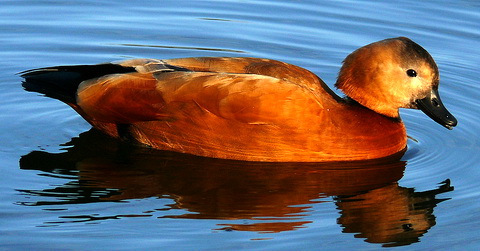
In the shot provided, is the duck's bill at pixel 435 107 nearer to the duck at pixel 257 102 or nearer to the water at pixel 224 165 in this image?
the duck at pixel 257 102

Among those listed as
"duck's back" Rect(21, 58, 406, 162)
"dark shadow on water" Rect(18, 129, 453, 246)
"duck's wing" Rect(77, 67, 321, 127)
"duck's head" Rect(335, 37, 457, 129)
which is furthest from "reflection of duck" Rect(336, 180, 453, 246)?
"duck's wing" Rect(77, 67, 321, 127)

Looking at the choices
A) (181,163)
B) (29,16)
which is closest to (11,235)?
(181,163)

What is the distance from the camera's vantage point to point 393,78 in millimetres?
8891

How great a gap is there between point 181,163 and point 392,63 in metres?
2.14

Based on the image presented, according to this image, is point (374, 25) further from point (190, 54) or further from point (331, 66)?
point (190, 54)

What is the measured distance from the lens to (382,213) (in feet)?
25.6

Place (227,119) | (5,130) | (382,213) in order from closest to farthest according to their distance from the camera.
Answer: (382,213), (227,119), (5,130)

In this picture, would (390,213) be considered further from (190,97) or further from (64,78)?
(64,78)

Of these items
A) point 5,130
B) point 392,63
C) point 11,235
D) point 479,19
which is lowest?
point 11,235

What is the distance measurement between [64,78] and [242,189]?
2203 mm

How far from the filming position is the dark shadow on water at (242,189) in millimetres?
7543

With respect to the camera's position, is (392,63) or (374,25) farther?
(374,25)

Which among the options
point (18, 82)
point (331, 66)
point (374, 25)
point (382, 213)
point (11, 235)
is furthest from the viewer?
point (374, 25)

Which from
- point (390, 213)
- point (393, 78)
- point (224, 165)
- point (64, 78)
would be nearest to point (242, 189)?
point (224, 165)
